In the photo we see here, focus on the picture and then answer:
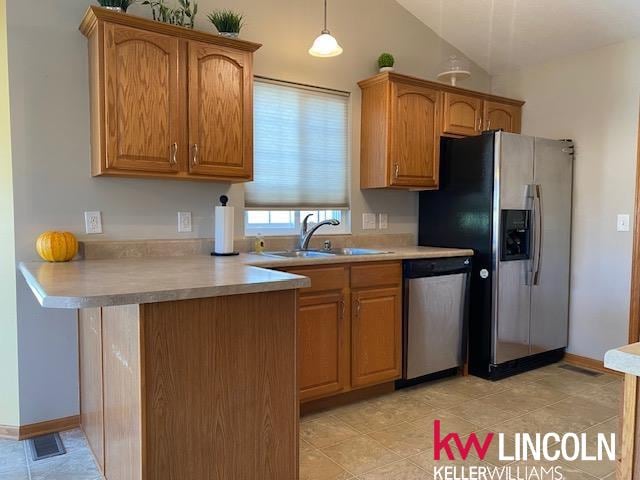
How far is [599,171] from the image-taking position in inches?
147

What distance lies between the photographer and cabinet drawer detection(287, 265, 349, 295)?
9.04ft

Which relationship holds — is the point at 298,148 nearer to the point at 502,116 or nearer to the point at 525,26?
the point at 502,116

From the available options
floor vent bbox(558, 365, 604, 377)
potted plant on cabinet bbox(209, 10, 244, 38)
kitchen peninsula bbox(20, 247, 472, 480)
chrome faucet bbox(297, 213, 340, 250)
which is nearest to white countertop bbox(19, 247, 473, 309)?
kitchen peninsula bbox(20, 247, 472, 480)

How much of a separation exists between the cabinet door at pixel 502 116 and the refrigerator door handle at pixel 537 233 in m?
0.74

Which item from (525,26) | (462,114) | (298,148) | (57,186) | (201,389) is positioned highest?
(525,26)

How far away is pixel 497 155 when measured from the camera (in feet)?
11.1

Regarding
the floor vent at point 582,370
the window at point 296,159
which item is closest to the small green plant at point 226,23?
the window at point 296,159

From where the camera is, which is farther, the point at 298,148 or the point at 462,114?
the point at 462,114

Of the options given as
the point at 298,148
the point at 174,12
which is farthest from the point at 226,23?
the point at 298,148

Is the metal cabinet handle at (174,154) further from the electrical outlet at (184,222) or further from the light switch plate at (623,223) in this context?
the light switch plate at (623,223)

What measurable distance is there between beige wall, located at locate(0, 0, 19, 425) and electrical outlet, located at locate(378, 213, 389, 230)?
8.00 feet

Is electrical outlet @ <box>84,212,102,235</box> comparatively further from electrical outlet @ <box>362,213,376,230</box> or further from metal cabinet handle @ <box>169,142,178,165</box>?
electrical outlet @ <box>362,213,376,230</box>

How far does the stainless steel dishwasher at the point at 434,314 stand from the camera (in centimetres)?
320

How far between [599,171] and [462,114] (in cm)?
112
